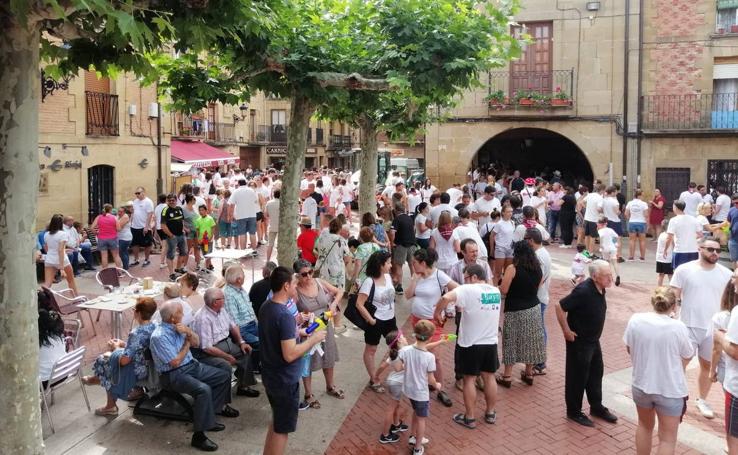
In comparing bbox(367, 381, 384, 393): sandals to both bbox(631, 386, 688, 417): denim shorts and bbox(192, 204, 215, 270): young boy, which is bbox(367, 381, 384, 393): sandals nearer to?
bbox(631, 386, 688, 417): denim shorts

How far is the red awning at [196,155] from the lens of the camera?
928 inches

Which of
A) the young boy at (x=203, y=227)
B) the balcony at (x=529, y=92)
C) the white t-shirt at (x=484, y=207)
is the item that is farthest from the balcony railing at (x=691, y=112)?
the young boy at (x=203, y=227)

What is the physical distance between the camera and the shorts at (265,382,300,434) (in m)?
4.86

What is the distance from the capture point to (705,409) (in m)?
6.29

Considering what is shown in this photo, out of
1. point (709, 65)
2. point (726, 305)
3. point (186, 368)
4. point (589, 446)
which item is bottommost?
point (589, 446)

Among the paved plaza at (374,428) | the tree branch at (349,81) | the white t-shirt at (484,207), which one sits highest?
the tree branch at (349,81)

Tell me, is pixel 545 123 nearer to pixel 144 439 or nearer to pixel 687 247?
pixel 687 247

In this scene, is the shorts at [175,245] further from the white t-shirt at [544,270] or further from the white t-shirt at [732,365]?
the white t-shirt at [732,365]

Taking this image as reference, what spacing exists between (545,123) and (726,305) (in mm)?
16713

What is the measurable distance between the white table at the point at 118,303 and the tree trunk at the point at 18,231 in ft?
11.6

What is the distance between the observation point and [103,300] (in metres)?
7.88

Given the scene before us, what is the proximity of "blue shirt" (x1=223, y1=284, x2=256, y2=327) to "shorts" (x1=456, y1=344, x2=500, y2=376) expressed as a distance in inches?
87.0

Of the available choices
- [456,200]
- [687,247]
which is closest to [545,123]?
[456,200]

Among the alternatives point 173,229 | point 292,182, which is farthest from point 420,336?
point 173,229
